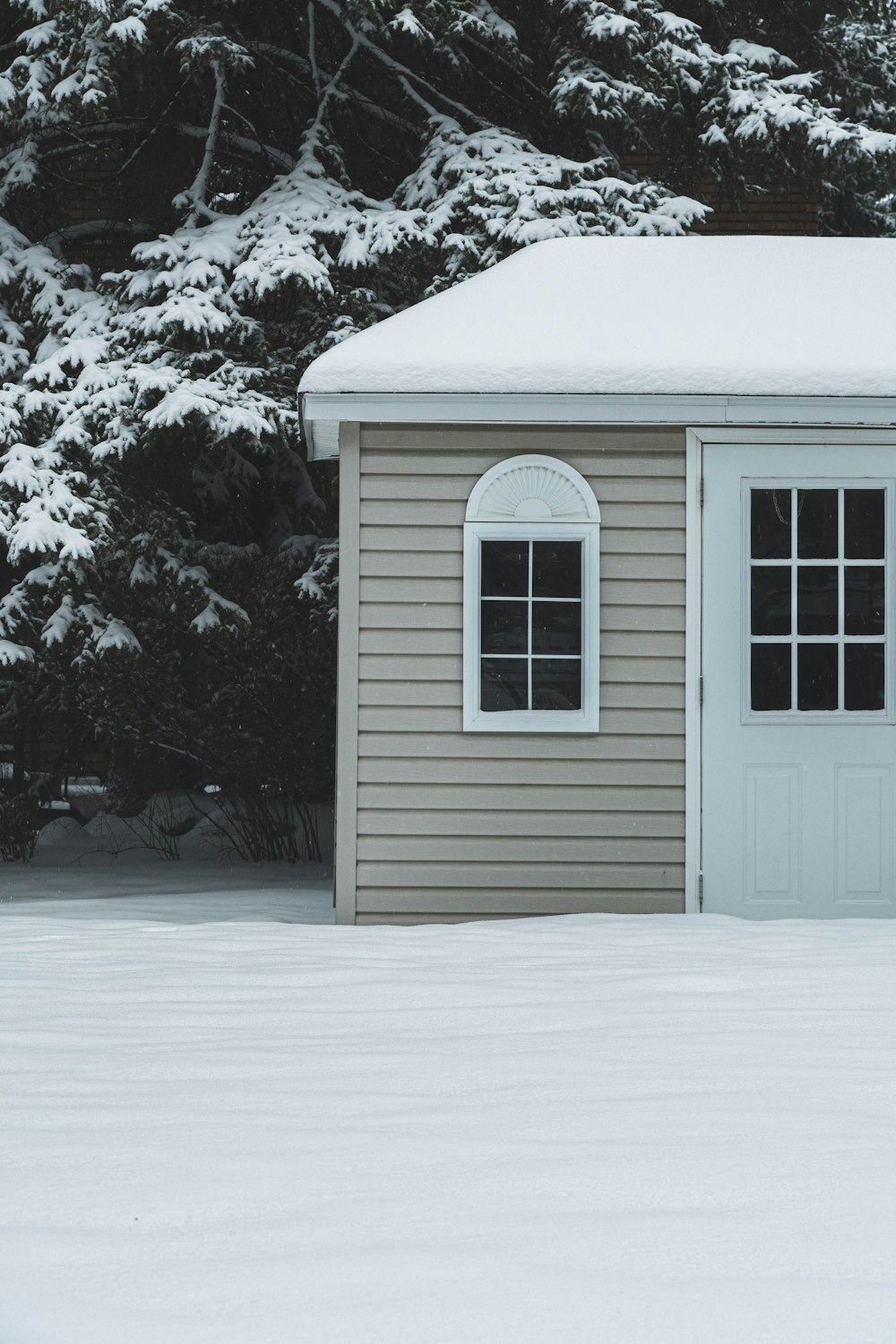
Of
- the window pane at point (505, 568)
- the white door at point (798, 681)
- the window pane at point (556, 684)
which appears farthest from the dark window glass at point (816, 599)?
the window pane at point (505, 568)

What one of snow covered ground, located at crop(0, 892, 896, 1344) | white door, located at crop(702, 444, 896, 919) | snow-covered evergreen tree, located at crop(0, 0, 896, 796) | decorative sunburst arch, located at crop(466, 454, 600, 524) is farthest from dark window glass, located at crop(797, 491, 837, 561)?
snow-covered evergreen tree, located at crop(0, 0, 896, 796)

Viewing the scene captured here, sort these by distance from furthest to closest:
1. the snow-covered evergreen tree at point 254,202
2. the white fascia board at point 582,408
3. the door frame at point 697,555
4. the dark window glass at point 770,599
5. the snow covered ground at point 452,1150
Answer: the snow-covered evergreen tree at point 254,202 → the dark window glass at point 770,599 → the door frame at point 697,555 → the white fascia board at point 582,408 → the snow covered ground at point 452,1150

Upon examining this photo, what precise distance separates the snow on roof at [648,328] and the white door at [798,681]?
1.42 ft

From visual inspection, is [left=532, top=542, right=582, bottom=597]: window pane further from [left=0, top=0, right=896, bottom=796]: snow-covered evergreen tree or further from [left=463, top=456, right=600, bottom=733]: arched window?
[left=0, top=0, right=896, bottom=796]: snow-covered evergreen tree

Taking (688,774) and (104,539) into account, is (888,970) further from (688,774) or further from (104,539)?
(104,539)

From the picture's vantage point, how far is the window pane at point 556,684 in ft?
23.9

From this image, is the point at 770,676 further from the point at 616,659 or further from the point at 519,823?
the point at 519,823

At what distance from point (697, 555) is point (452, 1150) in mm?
4311

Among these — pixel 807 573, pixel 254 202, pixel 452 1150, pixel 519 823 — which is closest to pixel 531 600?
pixel 519 823

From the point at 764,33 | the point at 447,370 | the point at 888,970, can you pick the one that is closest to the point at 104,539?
the point at 447,370

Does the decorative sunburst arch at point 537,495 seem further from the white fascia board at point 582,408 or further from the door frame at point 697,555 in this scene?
the door frame at point 697,555

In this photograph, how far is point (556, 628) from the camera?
7301 millimetres

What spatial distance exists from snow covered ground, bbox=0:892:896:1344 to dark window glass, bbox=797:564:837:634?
185cm

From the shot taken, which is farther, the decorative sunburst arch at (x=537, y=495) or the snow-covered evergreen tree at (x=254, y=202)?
the snow-covered evergreen tree at (x=254, y=202)
